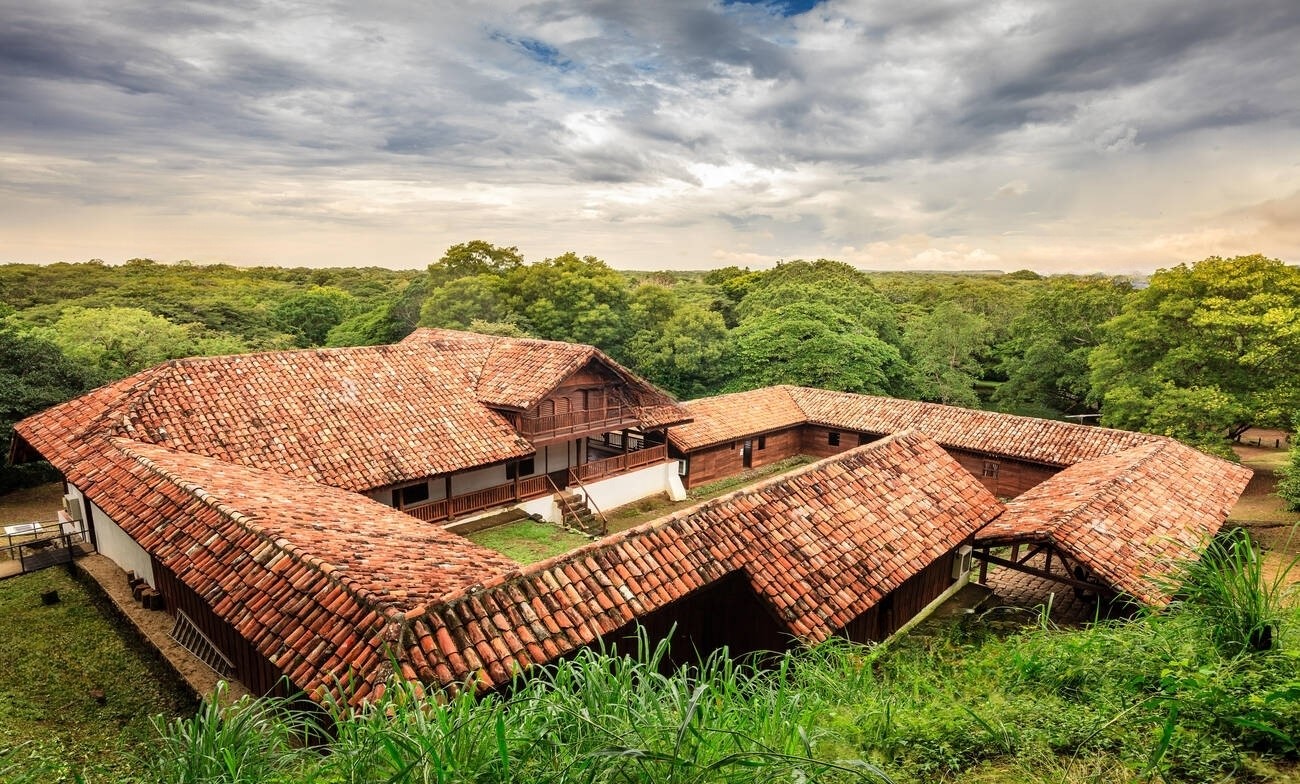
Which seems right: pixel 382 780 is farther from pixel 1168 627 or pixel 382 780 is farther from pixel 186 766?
pixel 1168 627

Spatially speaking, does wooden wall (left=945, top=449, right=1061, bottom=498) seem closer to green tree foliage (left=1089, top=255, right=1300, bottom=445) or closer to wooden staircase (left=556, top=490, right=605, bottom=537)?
green tree foliage (left=1089, top=255, right=1300, bottom=445)

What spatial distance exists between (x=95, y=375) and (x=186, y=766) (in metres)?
27.3

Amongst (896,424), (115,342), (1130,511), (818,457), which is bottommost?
(818,457)

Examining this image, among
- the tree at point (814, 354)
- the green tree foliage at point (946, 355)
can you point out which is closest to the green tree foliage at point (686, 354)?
the tree at point (814, 354)

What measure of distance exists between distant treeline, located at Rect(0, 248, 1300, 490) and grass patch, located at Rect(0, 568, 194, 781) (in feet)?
42.9

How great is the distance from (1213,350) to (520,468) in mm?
24723

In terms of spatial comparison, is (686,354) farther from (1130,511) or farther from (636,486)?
(1130,511)

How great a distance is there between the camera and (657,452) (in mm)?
24344

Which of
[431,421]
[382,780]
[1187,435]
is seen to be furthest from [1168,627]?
[1187,435]

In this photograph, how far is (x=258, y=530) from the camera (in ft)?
29.2

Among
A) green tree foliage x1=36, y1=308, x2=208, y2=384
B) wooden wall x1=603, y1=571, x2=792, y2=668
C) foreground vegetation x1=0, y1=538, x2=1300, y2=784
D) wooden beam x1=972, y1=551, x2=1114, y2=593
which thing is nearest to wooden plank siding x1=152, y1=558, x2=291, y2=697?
wooden wall x1=603, y1=571, x2=792, y2=668

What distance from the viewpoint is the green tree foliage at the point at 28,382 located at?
2145 centimetres

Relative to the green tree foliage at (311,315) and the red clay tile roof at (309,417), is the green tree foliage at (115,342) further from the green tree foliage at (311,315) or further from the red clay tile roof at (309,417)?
the green tree foliage at (311,315)

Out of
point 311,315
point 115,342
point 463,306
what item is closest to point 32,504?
point 115,342
